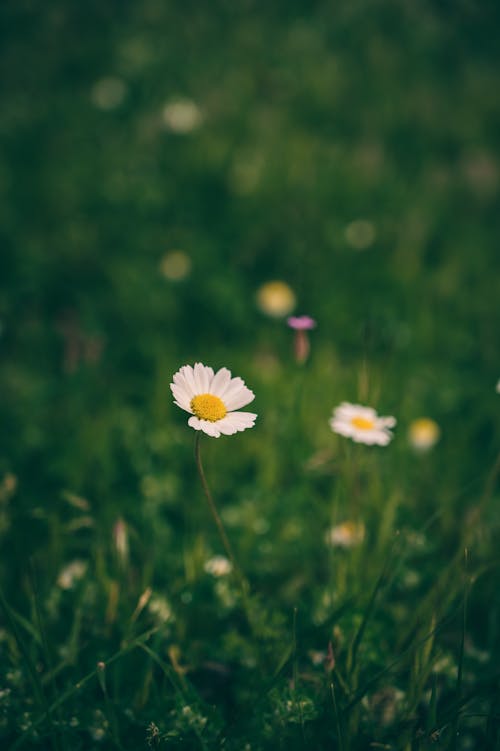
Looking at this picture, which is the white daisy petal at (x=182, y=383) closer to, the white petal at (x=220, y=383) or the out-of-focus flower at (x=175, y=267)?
the white petal at (x=220, y=383)

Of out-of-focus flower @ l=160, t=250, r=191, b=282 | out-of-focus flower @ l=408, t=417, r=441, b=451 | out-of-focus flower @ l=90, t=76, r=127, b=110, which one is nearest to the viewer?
out-of-focus flower @ l=408, t=417, r=441, b=451

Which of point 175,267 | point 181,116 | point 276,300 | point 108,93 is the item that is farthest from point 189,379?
point 108,93

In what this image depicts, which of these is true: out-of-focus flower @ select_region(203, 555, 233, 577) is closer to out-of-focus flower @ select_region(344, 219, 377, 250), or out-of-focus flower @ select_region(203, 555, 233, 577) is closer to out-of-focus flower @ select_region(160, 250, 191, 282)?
out-of-focus flower @ select_region(160, 250, 191, 282)

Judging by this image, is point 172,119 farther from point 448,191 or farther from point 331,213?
point 448,191

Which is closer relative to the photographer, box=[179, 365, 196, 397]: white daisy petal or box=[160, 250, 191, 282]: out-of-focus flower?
box=[179, 365, 196, 397]: white daisy petal

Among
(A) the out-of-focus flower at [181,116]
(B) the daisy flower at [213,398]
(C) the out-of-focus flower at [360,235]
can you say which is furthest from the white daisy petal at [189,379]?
(A) the out-of-focus flower at [181,116]

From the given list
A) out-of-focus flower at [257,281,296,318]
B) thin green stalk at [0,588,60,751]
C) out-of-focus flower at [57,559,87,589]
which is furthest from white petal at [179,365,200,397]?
out-of-focus flower at [257,281,296,318]
